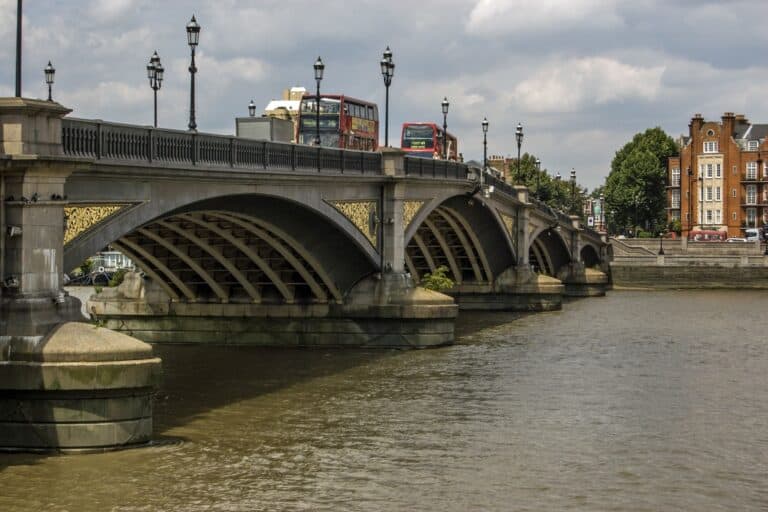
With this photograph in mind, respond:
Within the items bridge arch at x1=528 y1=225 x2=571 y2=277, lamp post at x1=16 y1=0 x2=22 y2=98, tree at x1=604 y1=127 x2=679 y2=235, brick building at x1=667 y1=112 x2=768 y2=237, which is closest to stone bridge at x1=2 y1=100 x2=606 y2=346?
lamp post at x1=16 y1=0 x2=22 y2=98

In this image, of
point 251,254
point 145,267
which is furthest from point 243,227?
point 145,267

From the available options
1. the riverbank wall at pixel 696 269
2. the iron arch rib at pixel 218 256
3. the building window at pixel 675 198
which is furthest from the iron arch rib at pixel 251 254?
the building window at pixel 675 198

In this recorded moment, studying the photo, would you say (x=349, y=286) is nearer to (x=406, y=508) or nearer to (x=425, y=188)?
(x=425, y=188)

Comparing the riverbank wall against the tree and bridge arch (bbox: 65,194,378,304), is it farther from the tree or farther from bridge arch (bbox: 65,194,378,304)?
bridge arch (bbox: 65,194,378,304)

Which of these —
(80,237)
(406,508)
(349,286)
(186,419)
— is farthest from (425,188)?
(406,508)

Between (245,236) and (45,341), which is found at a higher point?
(245,236)

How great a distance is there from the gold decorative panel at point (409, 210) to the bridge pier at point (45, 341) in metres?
22.7

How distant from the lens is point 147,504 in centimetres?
2038

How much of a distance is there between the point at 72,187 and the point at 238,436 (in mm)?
5580

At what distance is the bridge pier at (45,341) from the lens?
21938 mm

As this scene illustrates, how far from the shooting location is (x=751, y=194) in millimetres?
127688

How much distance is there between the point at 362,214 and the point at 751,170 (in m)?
92.4

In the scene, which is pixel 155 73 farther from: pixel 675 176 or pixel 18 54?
pixel 675 176

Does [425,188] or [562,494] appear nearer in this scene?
→ [562,494]
